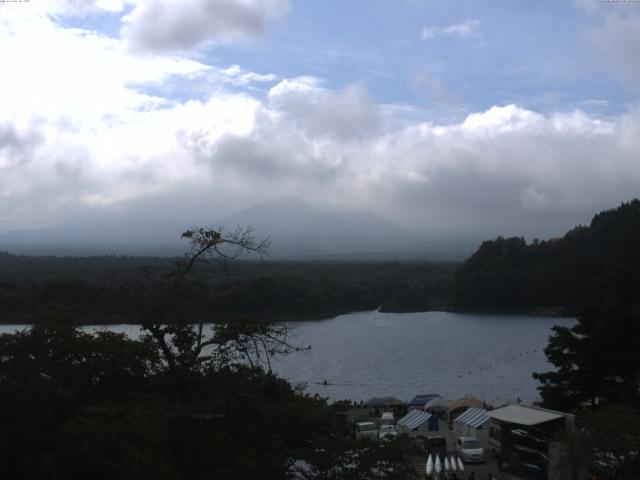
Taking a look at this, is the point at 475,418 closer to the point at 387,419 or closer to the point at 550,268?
the point at 387,419

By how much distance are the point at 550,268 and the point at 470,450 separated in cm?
2848

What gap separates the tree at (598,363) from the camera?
938 centimetres

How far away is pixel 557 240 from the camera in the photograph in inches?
1565

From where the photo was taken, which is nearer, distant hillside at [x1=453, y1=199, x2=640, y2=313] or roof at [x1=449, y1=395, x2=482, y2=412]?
roof at [x1=449, y1=395, x2=482, y2=412]

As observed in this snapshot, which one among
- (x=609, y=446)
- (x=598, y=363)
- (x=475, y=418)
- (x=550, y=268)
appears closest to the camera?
(x=609, y=446)

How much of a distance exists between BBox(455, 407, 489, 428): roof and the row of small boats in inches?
46.4

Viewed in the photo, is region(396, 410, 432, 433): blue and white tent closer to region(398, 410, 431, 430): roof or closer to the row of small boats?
region(398, 410, 431, 430): roof

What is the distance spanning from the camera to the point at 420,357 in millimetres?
22594

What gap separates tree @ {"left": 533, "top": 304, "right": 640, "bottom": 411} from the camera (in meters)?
9.38

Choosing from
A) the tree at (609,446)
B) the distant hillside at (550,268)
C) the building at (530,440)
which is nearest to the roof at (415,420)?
the building at (530,440)

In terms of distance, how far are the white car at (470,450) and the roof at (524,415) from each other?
60 centimetres

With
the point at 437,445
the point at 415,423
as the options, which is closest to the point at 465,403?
the point at 415,423

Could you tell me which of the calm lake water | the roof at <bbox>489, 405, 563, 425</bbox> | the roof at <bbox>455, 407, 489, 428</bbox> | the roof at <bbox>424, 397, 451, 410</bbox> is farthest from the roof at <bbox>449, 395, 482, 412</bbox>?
the roof at <bbox>489, 405, 563, 425</bbox>

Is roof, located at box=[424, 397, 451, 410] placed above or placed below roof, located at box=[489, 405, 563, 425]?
below
